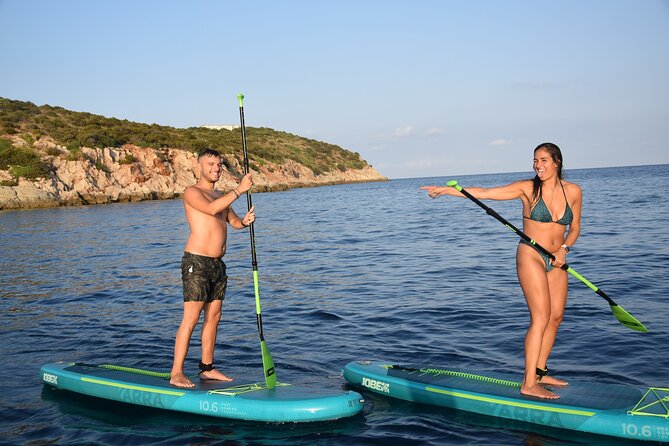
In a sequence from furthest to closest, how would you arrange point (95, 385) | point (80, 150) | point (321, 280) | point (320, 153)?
point (320, 153) → point (80, 150) → point (321, 280) → point (95, 385)

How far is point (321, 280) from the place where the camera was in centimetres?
1415

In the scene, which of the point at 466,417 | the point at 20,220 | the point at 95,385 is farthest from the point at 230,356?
the point at 20,220

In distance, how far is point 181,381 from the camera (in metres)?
6.34

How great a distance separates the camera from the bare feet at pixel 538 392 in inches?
225

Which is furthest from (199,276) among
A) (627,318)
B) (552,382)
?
(627,318)

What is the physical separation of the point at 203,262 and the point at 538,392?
3.53m

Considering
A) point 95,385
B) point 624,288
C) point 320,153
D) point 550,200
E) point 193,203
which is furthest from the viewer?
point 320,153

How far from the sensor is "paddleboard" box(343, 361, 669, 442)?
5.23 metres

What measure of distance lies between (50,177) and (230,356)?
45.3 m

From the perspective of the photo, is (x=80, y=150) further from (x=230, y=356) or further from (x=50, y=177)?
(x=230, y=356)

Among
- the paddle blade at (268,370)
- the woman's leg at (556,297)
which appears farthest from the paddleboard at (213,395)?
the woman's leg at (556,297)

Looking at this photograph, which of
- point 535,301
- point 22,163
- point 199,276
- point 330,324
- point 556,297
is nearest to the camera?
point 535,301

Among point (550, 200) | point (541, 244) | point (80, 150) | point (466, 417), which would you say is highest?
point (80, 150)

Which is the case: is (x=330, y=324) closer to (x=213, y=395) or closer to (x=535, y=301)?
(x=213, y=395)
